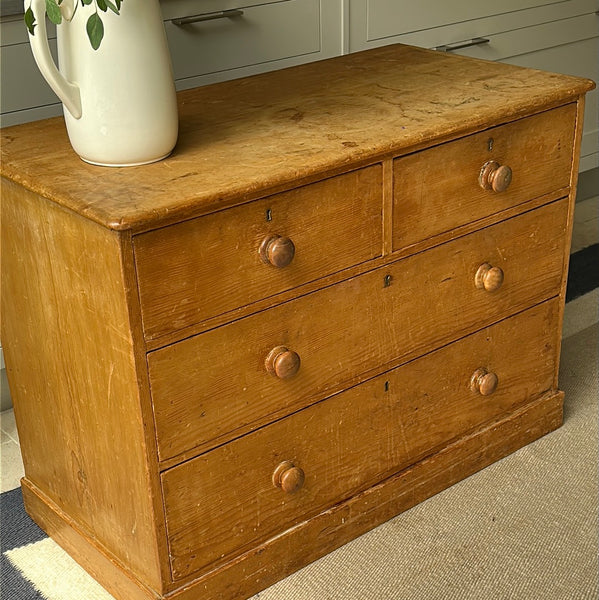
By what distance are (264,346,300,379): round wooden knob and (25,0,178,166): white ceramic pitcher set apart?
36 centimetres

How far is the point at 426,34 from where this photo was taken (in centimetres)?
261

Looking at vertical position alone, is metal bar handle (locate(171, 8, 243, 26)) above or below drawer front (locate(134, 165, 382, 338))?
above

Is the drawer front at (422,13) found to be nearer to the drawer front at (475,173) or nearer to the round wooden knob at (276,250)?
the drawer front at (475,173)

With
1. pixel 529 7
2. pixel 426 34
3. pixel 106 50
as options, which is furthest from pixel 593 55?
pixel 106 50

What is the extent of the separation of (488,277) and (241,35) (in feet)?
2.82

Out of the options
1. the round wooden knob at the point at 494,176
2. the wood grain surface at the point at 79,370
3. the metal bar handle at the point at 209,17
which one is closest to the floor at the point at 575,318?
the wood grain surface at the point at 79,370

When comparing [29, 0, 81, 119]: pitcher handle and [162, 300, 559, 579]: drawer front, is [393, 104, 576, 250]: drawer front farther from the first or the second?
[29, 0, 81, 119]: pitcher handle

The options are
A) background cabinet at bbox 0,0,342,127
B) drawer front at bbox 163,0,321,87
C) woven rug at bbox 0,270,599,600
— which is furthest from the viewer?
drawer front at bbox 163,0,321,87

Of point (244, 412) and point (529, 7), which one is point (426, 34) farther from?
point (244, 412)

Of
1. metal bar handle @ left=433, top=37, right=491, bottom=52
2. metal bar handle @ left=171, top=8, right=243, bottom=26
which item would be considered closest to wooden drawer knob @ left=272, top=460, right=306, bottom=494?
metal bar handle @ left=171, top=8, right=243, bottom=26

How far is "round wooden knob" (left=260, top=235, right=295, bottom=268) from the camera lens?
1.44 m

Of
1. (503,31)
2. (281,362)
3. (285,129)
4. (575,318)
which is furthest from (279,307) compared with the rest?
(503,31)

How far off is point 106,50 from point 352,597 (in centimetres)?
98

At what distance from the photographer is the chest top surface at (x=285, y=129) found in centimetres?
135
